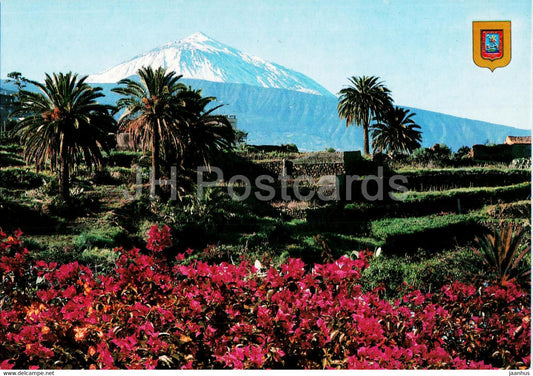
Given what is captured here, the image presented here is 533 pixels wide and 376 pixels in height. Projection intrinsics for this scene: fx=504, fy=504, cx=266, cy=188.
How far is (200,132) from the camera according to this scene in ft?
32.1

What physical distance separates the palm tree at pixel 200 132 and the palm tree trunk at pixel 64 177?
1.89 metres

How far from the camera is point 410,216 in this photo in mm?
9672

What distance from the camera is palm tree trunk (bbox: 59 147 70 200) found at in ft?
26.9

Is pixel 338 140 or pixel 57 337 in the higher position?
pixel 338 140

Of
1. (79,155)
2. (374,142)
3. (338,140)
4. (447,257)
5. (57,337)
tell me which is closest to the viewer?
(57,337)

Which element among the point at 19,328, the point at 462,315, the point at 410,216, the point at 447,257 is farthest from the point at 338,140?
the point at 19,328

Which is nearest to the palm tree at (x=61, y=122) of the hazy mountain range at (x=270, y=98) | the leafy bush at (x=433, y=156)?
the hazy mountain range at (x=270, y=98)

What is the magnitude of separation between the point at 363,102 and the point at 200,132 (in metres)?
3.51

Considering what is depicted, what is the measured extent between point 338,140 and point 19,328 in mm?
14354

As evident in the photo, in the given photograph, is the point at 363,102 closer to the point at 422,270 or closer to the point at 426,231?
the point at 426,231

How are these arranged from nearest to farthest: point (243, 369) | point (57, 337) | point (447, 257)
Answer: point (243, 369), point (57, 337), point (447, 257)

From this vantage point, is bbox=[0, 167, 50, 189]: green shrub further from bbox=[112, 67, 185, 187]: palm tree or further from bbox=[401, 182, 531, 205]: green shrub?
bbox=[401, 182, 531, 205]: green shrub

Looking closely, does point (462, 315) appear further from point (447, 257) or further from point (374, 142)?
point (374, 142)

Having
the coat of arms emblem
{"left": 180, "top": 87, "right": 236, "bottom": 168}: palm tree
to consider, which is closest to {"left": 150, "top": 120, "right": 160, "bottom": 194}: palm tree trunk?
{"left": 180, "top": 87, "right": 236, "bottom": 168}: palm tree
